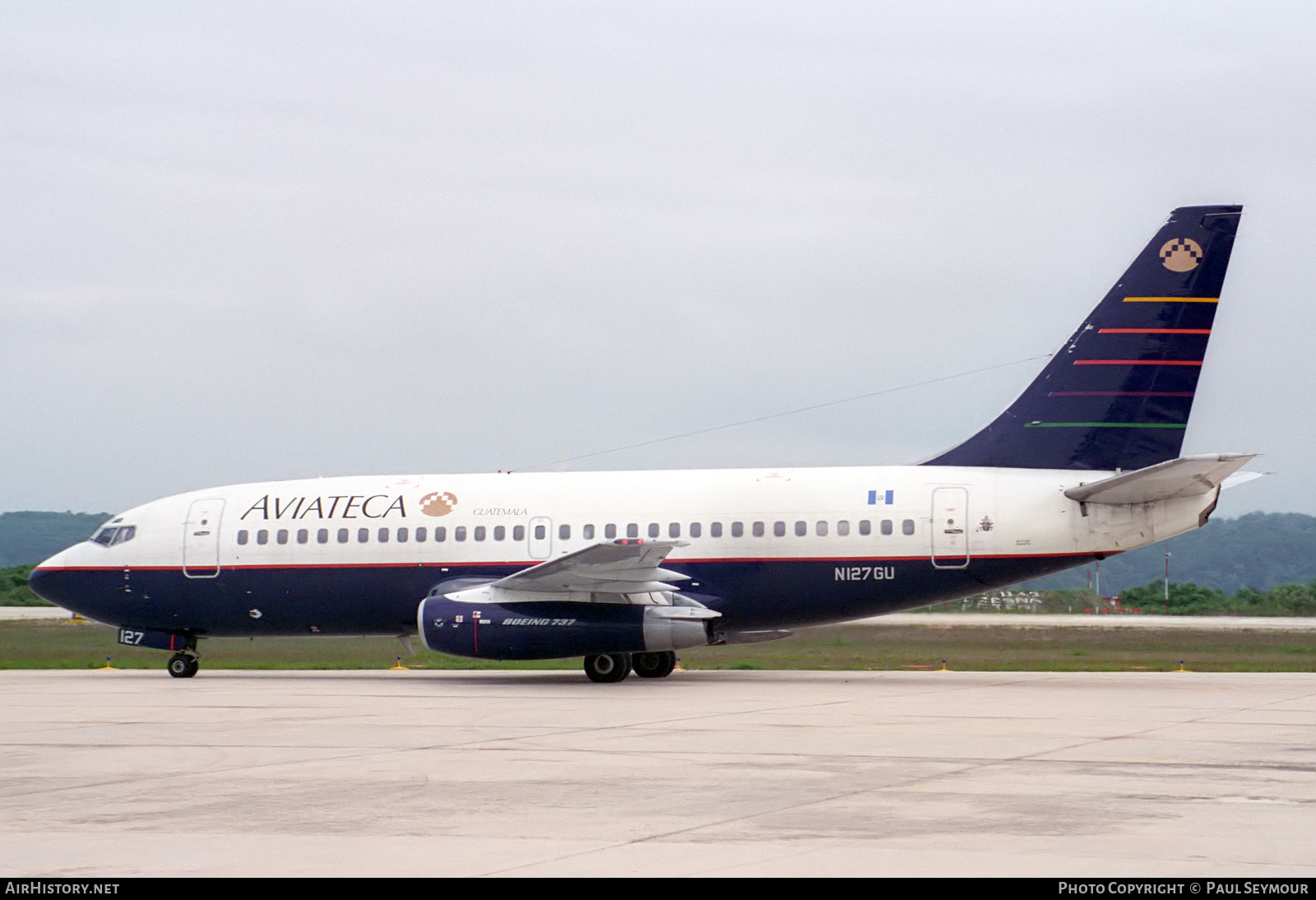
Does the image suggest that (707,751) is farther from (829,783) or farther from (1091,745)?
(1091,745)

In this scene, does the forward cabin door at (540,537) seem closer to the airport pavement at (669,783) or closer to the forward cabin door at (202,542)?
the airport pavement at (669,783)

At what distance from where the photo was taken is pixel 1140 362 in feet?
76.4

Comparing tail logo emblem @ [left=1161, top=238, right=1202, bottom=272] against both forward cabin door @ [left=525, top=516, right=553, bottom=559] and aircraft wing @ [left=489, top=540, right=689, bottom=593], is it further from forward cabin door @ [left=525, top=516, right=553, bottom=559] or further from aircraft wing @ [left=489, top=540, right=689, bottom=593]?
forward cabin door @ [left=525, top=516, right=553, bottom=559]

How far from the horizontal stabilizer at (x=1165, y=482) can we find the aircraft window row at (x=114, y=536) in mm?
16105

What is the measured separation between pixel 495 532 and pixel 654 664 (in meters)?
3.43

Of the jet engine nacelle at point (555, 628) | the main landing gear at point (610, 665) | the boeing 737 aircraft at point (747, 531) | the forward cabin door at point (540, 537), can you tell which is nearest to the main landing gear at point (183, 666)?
the boeing 737 aircraft at point (747, 531)

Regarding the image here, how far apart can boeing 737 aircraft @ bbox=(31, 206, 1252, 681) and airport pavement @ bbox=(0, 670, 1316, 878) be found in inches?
98.0

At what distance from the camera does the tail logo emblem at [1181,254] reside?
75.7 ft

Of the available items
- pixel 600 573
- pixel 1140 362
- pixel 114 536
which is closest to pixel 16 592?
pixel 114 536

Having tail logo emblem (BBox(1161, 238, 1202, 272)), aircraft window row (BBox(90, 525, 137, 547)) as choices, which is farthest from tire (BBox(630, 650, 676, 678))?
tail logo emblem (BBox(1161, 238, 1202, 272))

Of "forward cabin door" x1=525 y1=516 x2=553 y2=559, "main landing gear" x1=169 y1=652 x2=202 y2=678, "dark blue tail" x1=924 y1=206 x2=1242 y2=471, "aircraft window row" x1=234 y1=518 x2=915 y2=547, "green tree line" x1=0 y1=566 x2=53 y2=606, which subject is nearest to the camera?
"dark blue tail" x1=924 y1=206 x2=1242 y2=471

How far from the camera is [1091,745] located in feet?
46.3

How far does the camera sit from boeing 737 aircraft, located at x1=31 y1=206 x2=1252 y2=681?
75.8 ft

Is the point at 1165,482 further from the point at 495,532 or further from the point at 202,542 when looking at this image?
the point at 202,542
